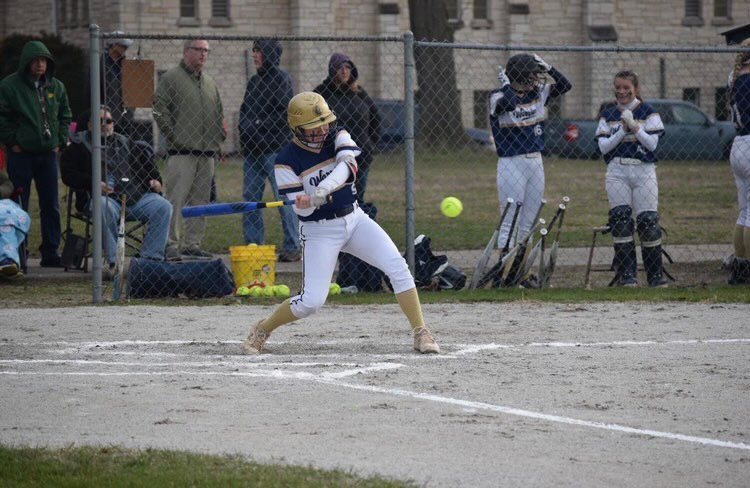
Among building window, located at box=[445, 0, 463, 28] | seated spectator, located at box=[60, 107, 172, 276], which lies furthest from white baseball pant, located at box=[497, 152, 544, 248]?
building window, located at box=[445, 0, 463, 28]

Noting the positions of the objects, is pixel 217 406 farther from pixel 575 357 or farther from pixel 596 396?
pixel 575 357

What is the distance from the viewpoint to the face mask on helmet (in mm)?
12445

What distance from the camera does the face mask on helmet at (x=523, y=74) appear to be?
1245cm

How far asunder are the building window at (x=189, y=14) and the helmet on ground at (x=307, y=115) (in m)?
38.6

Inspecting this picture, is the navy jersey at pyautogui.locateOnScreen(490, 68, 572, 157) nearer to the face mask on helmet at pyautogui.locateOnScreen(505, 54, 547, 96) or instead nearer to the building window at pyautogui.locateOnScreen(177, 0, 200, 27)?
the face mask on helmet at pyautogui.locateOnScreen(505, 54, 547, 96)

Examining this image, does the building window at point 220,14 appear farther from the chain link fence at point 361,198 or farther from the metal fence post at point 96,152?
the metal fence post at point 96,152

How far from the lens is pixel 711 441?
6.50 meters

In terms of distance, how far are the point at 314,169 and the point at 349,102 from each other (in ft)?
14.3

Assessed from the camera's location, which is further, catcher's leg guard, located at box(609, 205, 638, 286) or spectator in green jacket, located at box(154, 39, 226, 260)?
spectator in green jacket, located at box(154, 39, 226, 260)

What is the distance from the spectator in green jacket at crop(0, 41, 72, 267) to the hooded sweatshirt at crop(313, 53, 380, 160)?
285 cm

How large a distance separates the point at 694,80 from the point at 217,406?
1321 inches

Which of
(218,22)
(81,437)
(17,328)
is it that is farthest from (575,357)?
(218,22)

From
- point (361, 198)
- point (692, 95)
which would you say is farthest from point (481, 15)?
point (361, 198)

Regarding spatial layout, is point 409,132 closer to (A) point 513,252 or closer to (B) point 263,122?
(A) point 513,252
